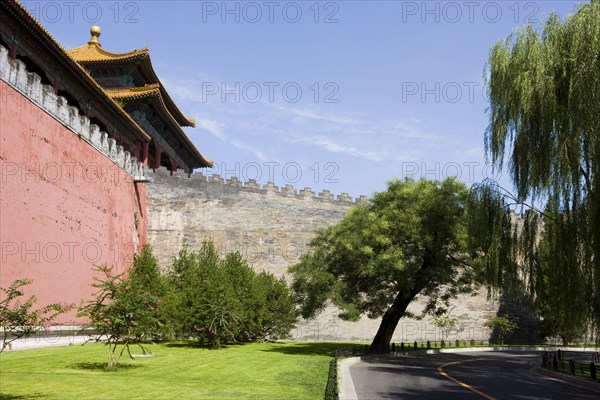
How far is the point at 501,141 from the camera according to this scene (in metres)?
14.7

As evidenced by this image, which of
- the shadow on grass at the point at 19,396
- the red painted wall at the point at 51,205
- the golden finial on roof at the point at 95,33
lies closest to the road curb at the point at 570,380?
the shadow on grass at the point at 19,396

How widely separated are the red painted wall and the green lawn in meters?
2.34

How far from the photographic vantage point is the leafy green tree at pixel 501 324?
123ft

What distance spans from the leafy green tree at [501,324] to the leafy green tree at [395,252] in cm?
1567

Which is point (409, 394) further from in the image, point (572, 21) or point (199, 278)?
point (199, 278)

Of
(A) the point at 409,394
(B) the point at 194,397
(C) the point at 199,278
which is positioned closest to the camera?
(B) the point at 194,397

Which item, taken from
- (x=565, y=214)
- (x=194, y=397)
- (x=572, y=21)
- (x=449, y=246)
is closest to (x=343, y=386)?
(x=194, y=397)

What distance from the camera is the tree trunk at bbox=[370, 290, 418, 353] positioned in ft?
76.7

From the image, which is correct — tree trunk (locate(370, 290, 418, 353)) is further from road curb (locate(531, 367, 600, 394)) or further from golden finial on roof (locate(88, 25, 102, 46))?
golden finial on roof (locate(88, 25, 102, 46))

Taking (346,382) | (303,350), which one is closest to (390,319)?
(303,350)

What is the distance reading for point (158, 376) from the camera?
1248 centimetres

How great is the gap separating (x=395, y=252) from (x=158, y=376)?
10718mm

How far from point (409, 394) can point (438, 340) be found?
93.0ft

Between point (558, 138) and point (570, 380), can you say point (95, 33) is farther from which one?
point (570, 380)
